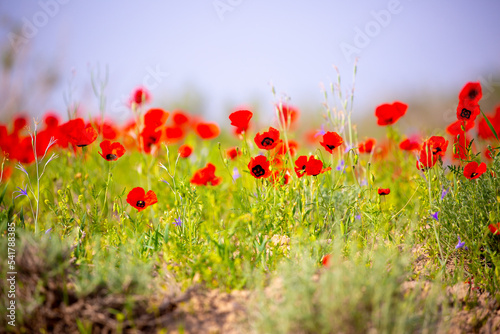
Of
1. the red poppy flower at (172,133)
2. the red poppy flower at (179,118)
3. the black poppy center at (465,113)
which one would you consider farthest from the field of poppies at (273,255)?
the red poppy flower at (179,118)

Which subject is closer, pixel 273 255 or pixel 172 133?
pixel 273 255

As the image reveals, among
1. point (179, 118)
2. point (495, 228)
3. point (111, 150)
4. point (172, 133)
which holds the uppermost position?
point (179, 118)

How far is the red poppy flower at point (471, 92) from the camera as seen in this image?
2.21 metres

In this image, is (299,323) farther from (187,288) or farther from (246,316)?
(187,288)

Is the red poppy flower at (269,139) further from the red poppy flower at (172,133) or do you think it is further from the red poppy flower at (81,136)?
the red poppy flower at (172,133)

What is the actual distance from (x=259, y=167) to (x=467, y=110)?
1.30 meters

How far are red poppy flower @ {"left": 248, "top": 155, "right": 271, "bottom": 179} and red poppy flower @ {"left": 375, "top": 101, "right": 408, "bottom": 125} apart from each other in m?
1.03

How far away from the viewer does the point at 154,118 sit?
290cm

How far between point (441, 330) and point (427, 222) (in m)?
→ 1.08

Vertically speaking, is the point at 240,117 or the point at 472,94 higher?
the point at 472,94

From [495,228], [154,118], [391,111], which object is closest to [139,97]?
[154,118]

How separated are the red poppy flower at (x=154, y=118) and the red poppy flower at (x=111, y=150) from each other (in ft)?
1.85

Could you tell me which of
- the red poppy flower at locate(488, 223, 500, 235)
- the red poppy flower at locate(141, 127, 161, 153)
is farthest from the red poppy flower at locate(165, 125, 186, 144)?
the red poppy flower at locate(488, 223, 500, 235)

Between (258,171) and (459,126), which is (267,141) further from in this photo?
(459,126)
